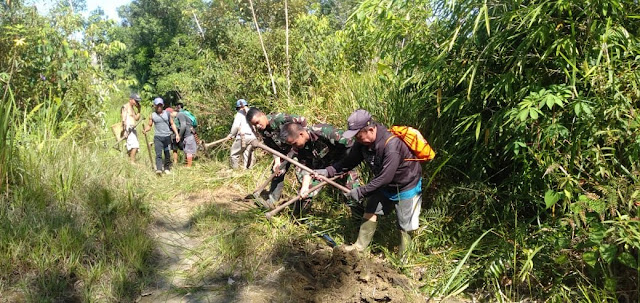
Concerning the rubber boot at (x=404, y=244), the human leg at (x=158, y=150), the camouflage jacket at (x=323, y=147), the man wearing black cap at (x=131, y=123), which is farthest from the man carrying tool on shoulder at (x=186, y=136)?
the rubber boot at (x=404, y=244)

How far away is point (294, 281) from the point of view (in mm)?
3350

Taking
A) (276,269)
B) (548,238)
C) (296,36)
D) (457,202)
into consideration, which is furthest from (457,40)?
(296,36)

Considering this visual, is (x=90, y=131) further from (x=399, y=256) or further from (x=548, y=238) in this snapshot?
(x=548, y=238)

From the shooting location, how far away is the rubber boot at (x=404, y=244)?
12.0 feet

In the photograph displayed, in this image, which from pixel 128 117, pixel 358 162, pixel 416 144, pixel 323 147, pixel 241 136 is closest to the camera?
pixel 416 144

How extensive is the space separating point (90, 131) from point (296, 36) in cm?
367

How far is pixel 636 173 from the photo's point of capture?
8.87 feet

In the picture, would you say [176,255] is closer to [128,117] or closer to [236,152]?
[236,152]

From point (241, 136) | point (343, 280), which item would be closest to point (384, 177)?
point (343, 280)

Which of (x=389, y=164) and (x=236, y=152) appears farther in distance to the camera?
(x=236, y=152)

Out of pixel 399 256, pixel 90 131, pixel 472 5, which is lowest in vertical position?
pixel 399 256

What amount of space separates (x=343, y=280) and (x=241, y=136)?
3576 mm

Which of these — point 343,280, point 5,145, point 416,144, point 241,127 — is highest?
point 5,145

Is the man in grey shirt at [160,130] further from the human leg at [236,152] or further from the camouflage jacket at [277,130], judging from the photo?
the camouflage jacket at [277,130]
